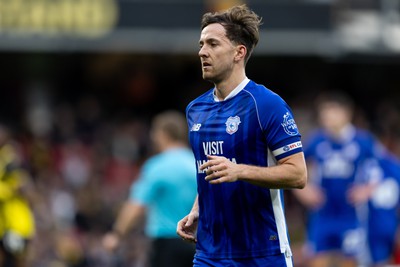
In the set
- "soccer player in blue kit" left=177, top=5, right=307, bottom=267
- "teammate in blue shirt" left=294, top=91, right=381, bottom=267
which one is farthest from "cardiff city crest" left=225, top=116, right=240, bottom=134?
"teammate in blue shirt" left=294, top=91, right=381, bottom=267

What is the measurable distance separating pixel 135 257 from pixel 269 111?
10855 mm

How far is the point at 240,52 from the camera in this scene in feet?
22.2

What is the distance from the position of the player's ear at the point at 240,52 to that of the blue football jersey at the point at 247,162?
17 centimetres

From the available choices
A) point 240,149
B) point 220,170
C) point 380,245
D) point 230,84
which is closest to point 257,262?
point 240,149

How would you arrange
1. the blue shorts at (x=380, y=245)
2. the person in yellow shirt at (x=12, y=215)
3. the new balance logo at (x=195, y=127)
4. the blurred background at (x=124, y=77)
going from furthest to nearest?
the blurred background at (x=124, y=77)
the blue shorts at (x=380, y=245)
the person in yellow shirt at (x=12, y=215)
the new balance logo at (x=195, y=127)

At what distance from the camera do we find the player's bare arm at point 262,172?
6121mm

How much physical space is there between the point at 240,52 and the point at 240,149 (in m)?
0.59

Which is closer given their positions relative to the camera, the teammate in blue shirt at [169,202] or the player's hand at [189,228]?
the player's hand at [189,228]

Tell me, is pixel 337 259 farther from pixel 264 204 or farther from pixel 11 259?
pixel 264 204

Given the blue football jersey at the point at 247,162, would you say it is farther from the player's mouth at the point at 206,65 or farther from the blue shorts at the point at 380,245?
the blue shorts at the point at 380,245

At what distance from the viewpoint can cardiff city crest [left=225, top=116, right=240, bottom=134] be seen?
21.8 feet

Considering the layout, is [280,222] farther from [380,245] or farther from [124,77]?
[124,77]

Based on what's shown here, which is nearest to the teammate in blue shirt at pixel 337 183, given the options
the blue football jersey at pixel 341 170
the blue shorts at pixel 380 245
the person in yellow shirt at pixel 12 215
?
the blue football jersey at pixel 341 170

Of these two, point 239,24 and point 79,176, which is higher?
point 79,176
